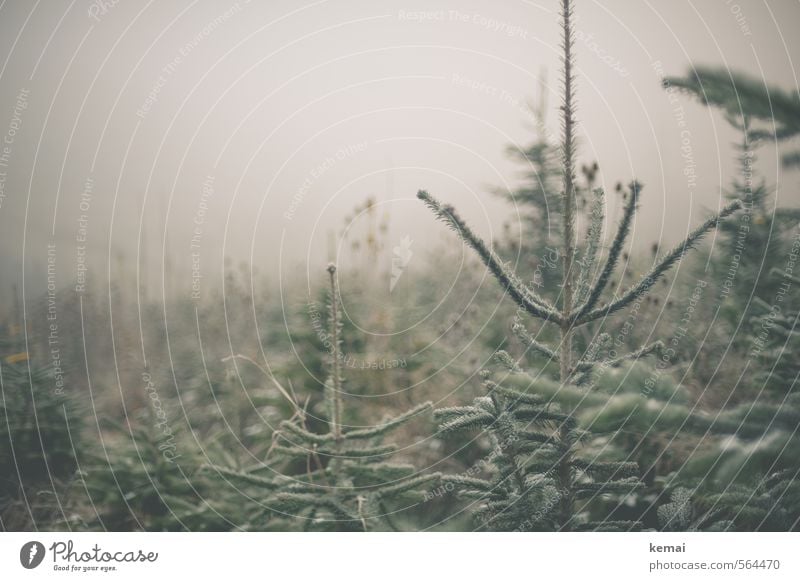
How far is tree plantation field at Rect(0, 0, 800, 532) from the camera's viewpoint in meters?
1.15

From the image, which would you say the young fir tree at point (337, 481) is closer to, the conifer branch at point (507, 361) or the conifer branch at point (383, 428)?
the conifer branch at point (383, 428)

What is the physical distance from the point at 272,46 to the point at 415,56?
19.3 inches

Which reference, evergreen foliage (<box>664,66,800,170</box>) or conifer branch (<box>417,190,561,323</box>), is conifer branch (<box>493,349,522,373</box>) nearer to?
conifer branch (<box>417,190,561,323</box>)

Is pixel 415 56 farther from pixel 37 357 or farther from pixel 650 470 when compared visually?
pixel 37 357

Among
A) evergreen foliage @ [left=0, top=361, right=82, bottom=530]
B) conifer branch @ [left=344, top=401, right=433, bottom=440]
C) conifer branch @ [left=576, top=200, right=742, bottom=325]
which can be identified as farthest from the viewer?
evergreen foliage @ [left=0, top=361, right=82, bottom=530]

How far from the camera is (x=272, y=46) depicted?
1809 mm

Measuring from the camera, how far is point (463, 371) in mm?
2137

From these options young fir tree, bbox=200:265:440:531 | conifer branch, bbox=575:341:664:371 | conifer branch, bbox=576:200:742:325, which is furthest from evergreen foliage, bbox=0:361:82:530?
conifer branch, bbox=576:200:742:325

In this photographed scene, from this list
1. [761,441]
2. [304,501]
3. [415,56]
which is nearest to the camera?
[761,441]

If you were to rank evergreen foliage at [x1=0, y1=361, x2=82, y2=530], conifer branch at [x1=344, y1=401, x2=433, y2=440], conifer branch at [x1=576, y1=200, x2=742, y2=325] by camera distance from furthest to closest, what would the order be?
evergreen foliage at [x1=0, y1=361, x2=82, y2=530] < conifer branch at [x1=344, y1=401, x2=433, y2=440] < conifer branch at [x1=576, y1=200, x2=742, y2=325]

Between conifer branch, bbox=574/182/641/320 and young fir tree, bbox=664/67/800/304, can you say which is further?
young fir tree, bbox=664/67/800/304

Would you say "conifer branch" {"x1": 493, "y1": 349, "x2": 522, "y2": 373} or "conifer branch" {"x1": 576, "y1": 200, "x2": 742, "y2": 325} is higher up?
"conifer branch" {"x1": 576, "y1": 200, "x2": 742, "y2": 325}

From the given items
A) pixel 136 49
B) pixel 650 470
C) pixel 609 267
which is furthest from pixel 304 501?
pixel 136 49

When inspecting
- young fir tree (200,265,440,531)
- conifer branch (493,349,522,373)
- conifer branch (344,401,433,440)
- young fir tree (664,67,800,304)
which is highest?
young fir tree (664,67,800,304)
